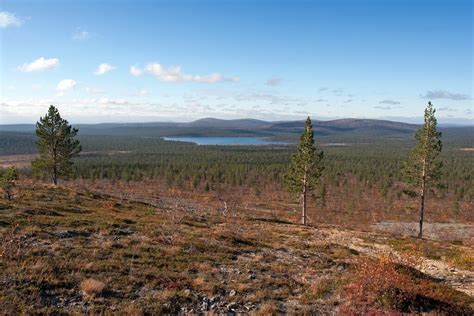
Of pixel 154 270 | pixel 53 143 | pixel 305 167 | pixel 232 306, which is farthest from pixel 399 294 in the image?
pixel 53 143

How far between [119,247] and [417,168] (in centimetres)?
3676

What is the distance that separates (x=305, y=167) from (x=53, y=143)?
103 feet

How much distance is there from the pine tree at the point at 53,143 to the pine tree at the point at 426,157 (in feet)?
132

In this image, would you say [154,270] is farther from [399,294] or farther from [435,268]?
[435,268]

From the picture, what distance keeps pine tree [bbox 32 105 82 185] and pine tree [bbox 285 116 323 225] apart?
27.1 meters

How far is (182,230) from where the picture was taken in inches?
987

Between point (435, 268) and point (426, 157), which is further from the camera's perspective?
point (426, 157)

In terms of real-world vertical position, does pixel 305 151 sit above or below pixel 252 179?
above

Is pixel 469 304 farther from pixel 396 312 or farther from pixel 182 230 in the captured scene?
pixel 182 230

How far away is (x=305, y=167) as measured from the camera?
4400 cm

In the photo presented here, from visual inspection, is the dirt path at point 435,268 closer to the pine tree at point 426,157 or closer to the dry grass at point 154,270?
the dry grass at point 154,270

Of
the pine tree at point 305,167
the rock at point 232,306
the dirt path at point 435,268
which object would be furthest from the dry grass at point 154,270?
the pine tree at point 305,167

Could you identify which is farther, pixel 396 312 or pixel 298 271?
pixel 298 271

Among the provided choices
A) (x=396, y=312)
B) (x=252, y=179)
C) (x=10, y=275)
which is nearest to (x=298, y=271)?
(x=396, y=312)
